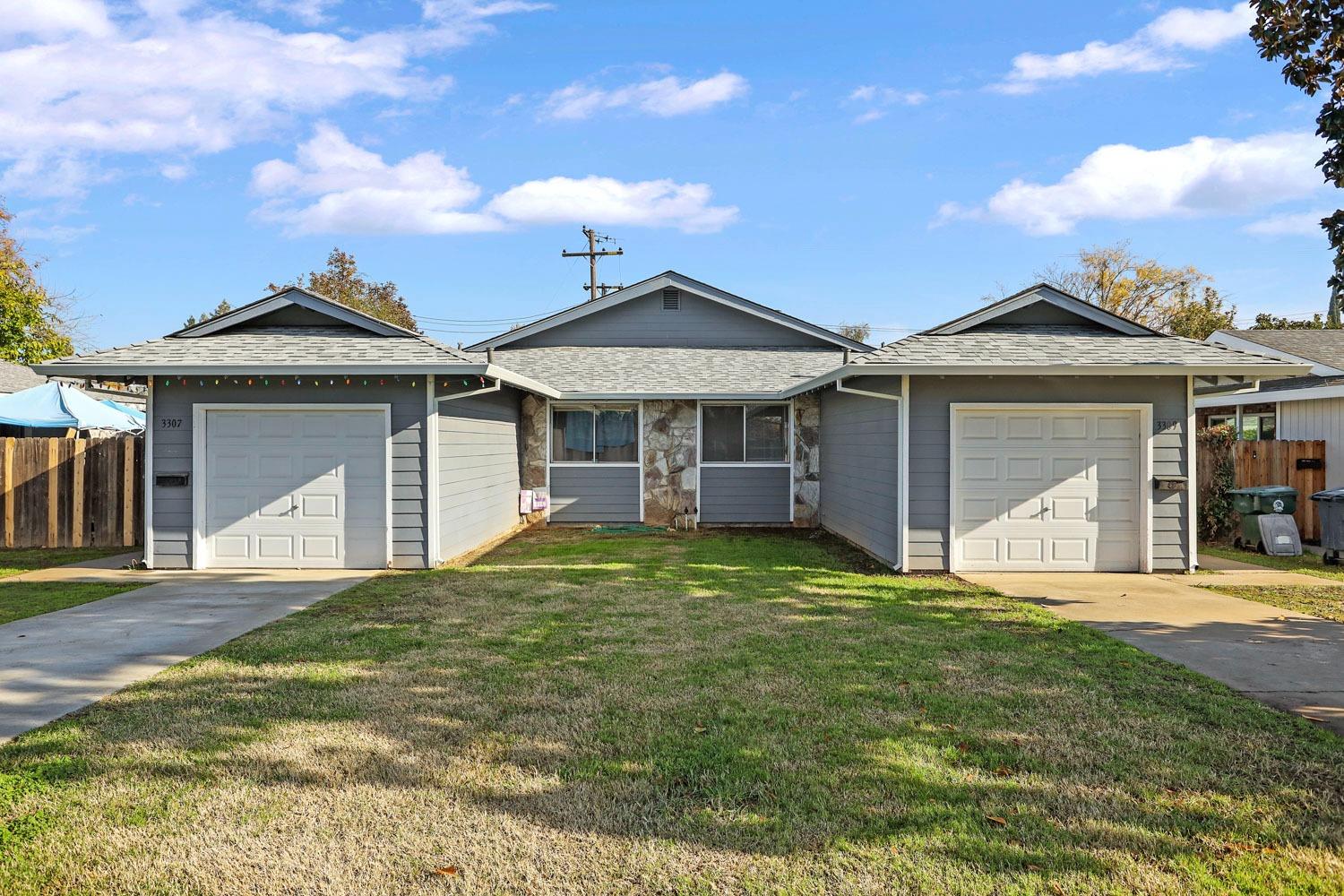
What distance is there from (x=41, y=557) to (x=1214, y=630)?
1424 centimetres

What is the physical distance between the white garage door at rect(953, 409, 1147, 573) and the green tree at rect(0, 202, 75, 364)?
96.8 feet

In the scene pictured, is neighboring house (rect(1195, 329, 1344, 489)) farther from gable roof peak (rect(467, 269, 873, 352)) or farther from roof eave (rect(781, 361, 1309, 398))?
gable roof peak (rect(467, 269, 873, 352))

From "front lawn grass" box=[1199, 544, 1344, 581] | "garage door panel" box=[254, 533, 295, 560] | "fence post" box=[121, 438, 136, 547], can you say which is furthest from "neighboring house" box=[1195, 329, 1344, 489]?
"fence post" box=[121, 438, 136, 547]

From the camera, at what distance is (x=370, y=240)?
129 feet

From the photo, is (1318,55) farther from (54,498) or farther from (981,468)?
(54,498)

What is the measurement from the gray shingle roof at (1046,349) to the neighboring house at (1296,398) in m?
1.37

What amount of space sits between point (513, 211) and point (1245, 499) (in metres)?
34.3

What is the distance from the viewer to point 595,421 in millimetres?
15305

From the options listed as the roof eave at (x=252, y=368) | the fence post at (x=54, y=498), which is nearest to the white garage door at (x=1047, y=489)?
the roof eave at (x=252, y=368)

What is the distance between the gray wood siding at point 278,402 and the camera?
32.7ft

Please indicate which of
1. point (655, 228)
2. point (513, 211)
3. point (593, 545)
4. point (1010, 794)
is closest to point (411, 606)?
point (593, 545)

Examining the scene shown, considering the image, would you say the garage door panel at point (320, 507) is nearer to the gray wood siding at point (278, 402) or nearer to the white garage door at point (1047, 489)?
the gray wood siding at point (278, 402)

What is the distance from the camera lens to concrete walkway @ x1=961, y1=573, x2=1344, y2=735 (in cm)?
523

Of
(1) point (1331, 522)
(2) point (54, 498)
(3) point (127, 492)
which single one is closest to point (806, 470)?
(1) point (1331, 522)
